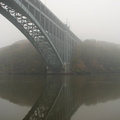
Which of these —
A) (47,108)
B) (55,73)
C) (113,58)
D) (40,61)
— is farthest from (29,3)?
(113,58)

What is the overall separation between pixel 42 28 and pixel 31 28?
1.78 metres

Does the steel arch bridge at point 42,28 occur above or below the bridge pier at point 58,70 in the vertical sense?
above

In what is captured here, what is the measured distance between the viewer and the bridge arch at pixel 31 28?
89.9ft

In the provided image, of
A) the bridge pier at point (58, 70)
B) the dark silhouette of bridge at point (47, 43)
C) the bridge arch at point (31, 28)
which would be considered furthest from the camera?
the bridge pier at point (58, 70)

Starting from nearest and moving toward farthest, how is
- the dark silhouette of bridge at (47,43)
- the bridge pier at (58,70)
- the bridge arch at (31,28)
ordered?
1. the dark silhouette of bridge at (47,43)
2. the bridge arch at (31,28)
3. the bridge pier at (58,70)

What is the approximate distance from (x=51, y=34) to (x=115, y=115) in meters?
33.2

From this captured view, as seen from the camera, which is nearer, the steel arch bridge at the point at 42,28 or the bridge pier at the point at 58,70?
the steel arch bridge at the point at 42,28

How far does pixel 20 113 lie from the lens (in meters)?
11.5

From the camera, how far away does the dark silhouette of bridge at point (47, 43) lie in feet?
39.9

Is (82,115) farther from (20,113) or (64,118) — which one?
(20,113)

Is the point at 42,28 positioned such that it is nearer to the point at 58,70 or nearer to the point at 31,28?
the point at 31,28

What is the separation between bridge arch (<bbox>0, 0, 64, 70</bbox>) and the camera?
27400 millimetres

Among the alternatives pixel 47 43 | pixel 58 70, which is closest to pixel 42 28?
pixel 47 43

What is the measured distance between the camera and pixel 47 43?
44.1 metres
